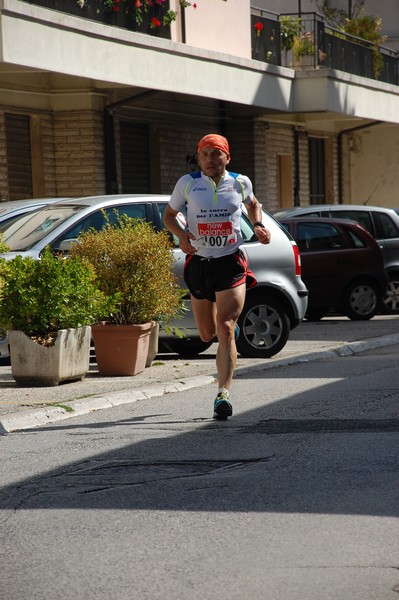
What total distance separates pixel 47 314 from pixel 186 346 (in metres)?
3.10

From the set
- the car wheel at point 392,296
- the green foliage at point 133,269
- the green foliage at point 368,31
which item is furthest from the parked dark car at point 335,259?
the green foliage at point 368,31

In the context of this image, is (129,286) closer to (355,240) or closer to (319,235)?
(319,235)

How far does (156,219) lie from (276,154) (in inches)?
614

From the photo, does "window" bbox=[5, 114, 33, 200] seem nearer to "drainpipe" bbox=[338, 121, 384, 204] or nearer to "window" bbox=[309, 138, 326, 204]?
"window" bbox=[309, 138, 326, 204]

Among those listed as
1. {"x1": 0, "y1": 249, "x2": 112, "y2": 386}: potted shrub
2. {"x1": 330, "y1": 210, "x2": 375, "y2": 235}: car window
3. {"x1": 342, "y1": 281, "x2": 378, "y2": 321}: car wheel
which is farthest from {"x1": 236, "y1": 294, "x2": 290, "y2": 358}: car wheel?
{"x1": 330, "y1": 210, "x2": 375, "y2": 235}: car window

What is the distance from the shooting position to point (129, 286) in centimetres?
1216

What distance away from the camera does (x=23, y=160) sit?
22.5m

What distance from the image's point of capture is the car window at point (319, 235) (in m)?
19.9

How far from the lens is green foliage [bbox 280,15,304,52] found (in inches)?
1045

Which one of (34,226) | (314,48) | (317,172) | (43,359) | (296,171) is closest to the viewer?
(43,359)

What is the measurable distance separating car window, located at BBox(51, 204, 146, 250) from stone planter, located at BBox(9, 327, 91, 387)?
187cm

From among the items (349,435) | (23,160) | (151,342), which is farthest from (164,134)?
(349,435)

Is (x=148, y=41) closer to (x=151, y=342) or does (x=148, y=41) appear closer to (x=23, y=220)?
(x=23, y=220)

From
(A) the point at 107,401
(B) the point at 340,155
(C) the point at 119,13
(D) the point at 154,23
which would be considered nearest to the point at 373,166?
(B) the point at 340,155
